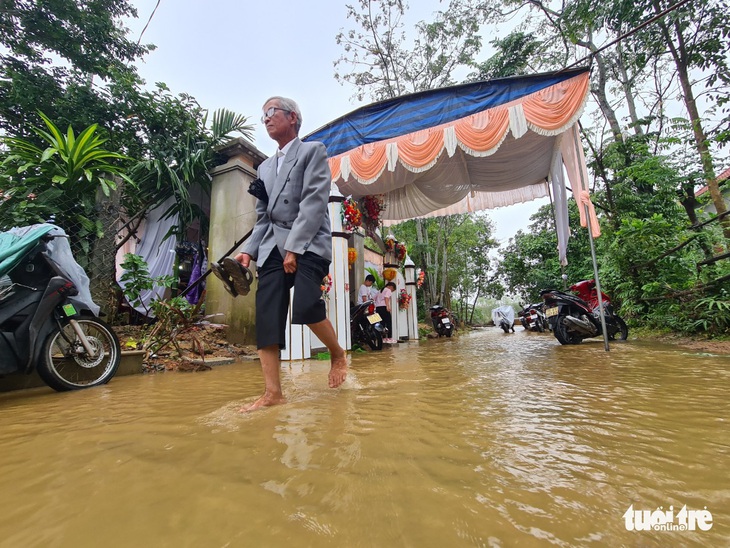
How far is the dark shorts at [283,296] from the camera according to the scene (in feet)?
6.03

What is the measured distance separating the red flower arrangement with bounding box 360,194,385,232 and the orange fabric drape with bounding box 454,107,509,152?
10.0 ft

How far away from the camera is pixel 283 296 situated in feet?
6.33

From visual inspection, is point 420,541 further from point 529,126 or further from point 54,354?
point 529,126

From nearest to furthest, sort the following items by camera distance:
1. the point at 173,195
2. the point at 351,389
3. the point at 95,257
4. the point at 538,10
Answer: the point at 351,389 < the point at 95,257 < the point at 173,195 < the point at 538,10

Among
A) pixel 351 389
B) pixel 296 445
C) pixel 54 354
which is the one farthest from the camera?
pixel 54 354

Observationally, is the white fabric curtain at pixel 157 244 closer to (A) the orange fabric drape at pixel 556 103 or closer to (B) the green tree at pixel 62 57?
(B) the green tree at pixel 62 57

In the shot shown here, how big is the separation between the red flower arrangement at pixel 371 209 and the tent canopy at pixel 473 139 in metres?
0.95

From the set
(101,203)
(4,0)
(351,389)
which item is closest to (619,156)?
(351,389)

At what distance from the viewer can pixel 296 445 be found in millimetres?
1108

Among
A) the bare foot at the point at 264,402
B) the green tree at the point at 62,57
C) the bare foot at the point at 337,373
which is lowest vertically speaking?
the bare foot at the point at 264,402

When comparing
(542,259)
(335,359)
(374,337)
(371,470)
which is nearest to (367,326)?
(374,337)

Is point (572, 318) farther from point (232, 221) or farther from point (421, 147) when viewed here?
point (232, 221)

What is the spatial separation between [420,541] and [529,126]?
16.0 feet

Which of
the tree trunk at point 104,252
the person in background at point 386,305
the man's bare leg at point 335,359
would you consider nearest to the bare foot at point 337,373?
the man's bare leg at point 335,359
